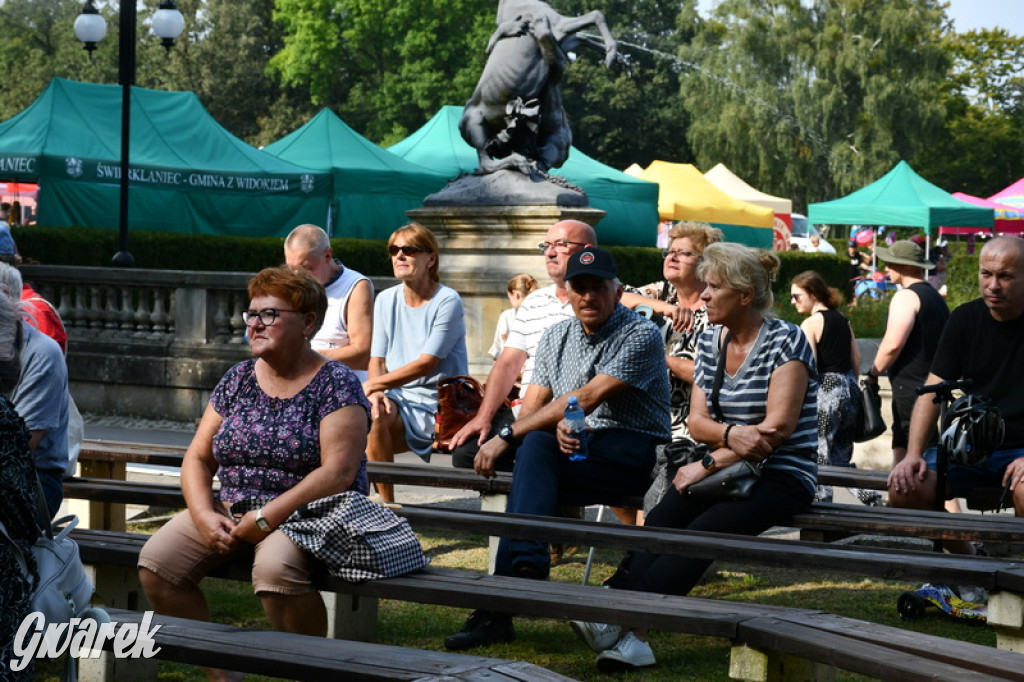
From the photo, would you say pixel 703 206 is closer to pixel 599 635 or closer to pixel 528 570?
pixel 528 570

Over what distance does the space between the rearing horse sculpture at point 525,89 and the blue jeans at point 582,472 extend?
310 inches

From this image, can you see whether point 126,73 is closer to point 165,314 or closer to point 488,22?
point 165,314

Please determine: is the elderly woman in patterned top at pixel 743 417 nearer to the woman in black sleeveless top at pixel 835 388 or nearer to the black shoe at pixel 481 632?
the black shoe at pixel 481 632

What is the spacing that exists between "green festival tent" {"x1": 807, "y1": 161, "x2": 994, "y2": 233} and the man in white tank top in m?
28.4

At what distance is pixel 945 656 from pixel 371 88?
226 ft

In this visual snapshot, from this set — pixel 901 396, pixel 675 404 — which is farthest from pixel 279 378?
pixel 901 396

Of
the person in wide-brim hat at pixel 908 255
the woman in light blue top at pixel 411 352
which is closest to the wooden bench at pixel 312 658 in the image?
the woman in light blue top at pixel 411 352

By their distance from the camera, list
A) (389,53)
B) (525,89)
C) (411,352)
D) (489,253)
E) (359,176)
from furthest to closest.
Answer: (389,53), (359,176), (525,89), (489,253), (411,352)

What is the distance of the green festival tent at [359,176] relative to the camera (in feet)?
89.8

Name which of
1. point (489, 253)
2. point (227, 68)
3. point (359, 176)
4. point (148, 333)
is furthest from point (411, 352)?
point (227, 68)

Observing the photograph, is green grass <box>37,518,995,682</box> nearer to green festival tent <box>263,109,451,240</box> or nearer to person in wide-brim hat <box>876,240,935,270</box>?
person in wide-brim hat <box>876,240,935,270</box>

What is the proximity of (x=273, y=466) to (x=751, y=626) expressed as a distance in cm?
166

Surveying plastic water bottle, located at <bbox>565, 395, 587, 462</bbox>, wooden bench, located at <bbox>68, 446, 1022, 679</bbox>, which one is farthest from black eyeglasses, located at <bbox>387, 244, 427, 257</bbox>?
wooden bench, located at <bbox>68, 446, 1022, 679</bbox>

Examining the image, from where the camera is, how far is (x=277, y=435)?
16.0 feet
